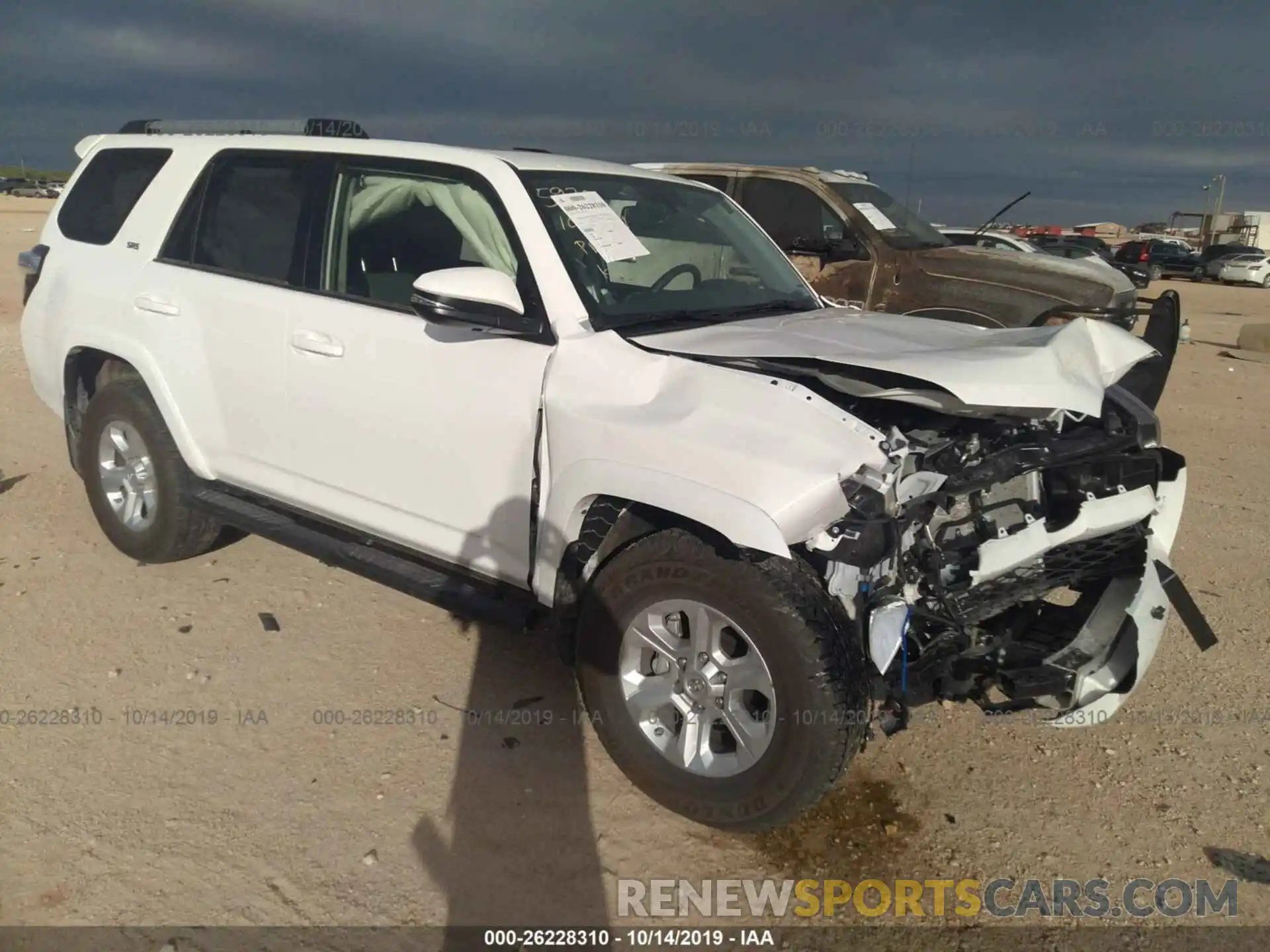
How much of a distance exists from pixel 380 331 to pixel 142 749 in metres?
1.68

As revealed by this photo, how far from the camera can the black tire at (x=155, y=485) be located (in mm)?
4457

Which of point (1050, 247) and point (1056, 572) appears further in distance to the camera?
point (1050, 247)

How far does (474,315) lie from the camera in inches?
121

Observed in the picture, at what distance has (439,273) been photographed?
3053 millimetres

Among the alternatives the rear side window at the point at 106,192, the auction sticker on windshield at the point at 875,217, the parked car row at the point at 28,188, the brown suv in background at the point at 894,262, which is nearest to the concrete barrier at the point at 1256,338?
the brown suv in background at the point at 894,262

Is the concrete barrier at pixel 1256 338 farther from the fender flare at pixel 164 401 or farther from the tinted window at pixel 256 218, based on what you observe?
the fender flare at pixel 164 401

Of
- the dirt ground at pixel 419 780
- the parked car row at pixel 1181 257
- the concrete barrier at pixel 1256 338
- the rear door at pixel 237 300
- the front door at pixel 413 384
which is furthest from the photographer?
the parked car row at pixel 1181 257

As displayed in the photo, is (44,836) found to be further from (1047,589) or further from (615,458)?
(1047,589)

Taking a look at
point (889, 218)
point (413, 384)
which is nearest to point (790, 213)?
point (889, 218)

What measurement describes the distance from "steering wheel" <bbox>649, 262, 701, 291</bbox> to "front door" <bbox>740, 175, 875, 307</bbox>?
161 inches

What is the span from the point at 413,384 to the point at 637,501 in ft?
3.39

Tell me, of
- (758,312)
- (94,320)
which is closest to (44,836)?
(94,320)

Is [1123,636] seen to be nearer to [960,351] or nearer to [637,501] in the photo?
[960,351]

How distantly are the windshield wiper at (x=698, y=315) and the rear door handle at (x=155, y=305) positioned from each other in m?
2.18
